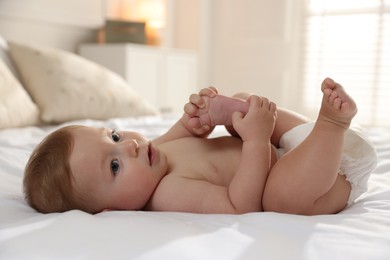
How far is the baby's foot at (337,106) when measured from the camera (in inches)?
33.8

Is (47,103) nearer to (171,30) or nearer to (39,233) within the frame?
(39,233)

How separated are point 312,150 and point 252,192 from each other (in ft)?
0.43

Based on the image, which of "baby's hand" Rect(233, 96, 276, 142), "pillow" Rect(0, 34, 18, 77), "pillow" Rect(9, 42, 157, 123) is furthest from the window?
"baby's hand" Rect(233, 96, 276, 142)

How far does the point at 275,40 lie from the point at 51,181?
3.40m

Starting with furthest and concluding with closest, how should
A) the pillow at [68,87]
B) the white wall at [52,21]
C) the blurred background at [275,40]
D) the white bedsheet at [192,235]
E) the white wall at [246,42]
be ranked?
the white wall at [246,42] → the blurred background at [275,40] → the white wall at [52,21] → the pillow at [68,87] → the white bedsheet at [192,235]

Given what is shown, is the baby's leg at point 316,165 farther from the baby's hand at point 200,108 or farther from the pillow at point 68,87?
the pillow at point 68,87

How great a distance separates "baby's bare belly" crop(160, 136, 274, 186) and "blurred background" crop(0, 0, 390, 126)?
2.30 metres

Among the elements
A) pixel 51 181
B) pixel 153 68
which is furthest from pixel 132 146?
pixel 153 68

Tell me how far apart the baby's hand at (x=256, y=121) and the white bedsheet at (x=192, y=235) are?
0.18 m

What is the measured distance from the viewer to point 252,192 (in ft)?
2.88

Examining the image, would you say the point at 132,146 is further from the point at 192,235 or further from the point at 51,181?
the point at 192,235

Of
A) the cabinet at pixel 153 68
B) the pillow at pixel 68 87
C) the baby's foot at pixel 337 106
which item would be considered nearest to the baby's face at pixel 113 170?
the baby's foot at pixel 337 106

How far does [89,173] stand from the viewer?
89 cm

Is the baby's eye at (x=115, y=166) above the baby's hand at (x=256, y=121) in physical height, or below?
below
